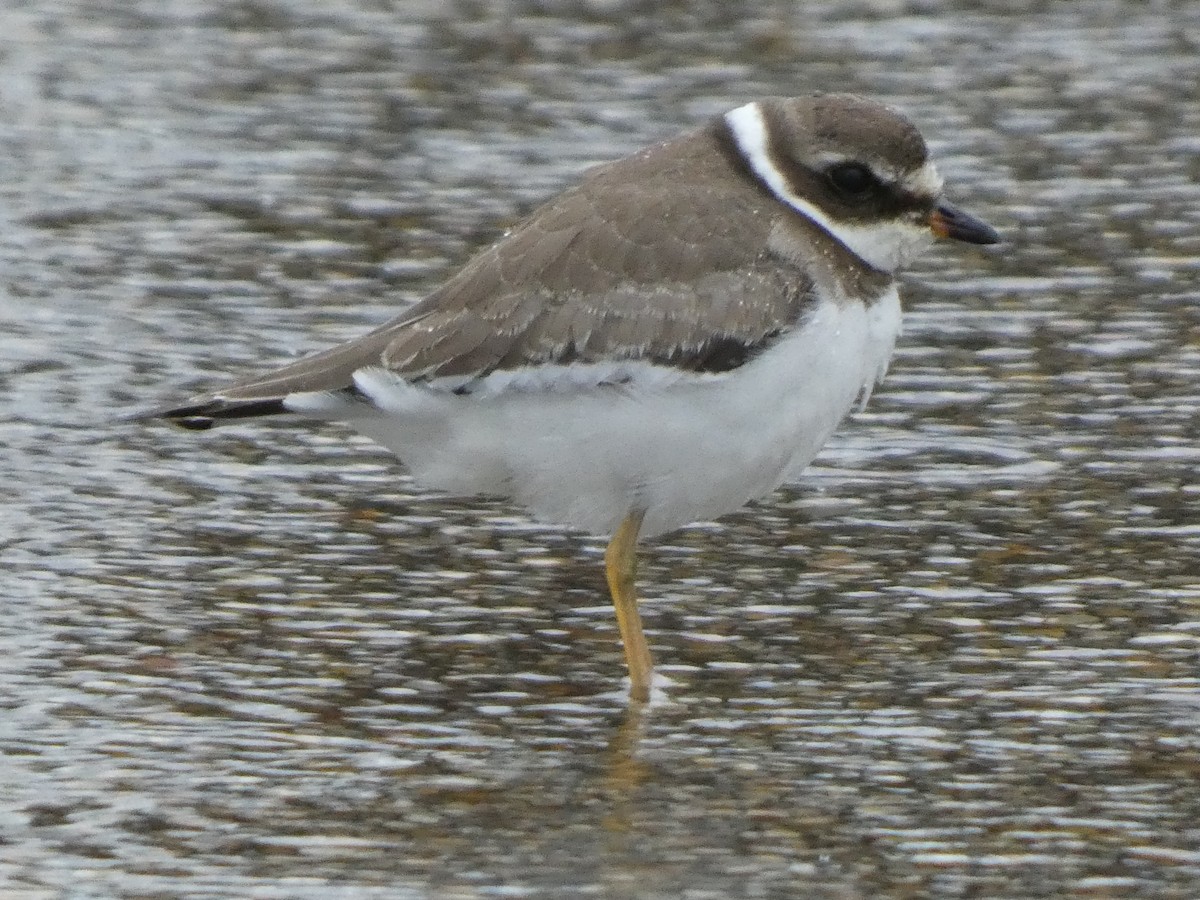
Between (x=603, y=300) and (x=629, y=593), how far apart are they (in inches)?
31.9

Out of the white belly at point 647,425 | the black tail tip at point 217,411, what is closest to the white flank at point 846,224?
the white belly at point 647,425

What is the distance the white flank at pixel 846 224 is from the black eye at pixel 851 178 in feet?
0.29

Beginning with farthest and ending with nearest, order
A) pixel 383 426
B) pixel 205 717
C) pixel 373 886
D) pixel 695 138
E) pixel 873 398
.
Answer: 1. pixel 873 398
2. pixel 695 138
3. pixel 383 426
4. pixel 205 717
5. pixel 373 886

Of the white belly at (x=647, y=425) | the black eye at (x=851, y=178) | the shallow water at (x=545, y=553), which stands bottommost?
the shallow water at (x=545, y=553)

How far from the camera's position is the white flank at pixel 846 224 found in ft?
21.8

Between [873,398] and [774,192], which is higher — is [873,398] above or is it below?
below

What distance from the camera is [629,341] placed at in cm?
625

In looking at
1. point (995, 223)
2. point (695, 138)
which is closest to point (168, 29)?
→ point (995, 223)

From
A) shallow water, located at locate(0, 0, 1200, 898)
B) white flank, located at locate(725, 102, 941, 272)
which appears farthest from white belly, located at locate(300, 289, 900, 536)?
shallow water, located at locate(0, 0, 1200, 898)

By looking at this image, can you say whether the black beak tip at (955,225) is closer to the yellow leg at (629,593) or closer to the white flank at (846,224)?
the white flank at (846,224)

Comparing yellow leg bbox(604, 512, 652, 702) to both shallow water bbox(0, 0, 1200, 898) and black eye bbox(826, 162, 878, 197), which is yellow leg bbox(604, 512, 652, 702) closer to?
shallow water bbox(0, 0, 1200, 898)

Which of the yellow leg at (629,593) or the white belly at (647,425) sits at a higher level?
the white belly at (647,425)

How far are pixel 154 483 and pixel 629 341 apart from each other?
2.15m

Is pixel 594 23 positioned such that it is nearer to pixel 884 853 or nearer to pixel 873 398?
pixel 873 398
